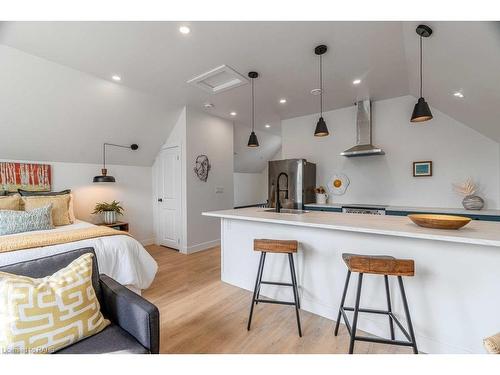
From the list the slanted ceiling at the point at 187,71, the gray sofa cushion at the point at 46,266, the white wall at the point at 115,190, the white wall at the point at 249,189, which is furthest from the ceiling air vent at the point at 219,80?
the white wall at the point at 249,189

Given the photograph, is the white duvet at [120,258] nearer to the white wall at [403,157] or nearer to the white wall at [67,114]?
the white wall at [67,114]

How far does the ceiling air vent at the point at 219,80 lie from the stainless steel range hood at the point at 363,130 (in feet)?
7.35

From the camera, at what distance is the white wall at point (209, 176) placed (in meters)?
4.29

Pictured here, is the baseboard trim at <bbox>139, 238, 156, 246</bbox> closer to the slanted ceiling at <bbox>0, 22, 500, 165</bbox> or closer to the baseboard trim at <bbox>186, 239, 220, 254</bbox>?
the baseboard trim at <bbox>186, 239, 220, 254</bbox>

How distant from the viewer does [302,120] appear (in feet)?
16.3

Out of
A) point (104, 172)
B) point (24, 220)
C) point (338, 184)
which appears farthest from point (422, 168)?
point (24, 220)

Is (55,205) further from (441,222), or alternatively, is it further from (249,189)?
(249,189)

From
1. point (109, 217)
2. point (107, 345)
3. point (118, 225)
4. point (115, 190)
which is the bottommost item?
point (107, 345)

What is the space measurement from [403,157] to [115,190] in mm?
5330

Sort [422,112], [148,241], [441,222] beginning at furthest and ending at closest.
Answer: [148,241]
[422,112]
[441,222]

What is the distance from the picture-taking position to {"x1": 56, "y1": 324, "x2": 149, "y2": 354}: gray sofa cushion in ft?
3.53

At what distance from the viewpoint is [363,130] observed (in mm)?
4168

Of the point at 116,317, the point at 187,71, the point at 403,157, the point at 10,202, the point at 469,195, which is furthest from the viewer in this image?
the point at 403,157
